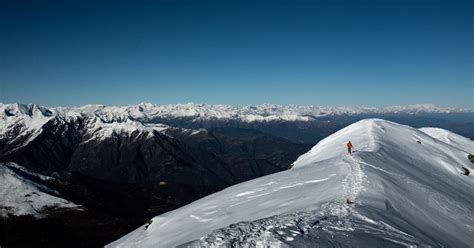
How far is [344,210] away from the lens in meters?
23.2

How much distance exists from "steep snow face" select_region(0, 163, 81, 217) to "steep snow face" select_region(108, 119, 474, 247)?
15382 cm

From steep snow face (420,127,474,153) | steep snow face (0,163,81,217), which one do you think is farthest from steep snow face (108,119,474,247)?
steep snow face (0,163,81,217)

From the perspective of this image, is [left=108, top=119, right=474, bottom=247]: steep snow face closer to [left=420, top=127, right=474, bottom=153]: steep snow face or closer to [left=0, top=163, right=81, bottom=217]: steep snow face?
[left=420, top=127, right=474, bottom=153]: steep snow face

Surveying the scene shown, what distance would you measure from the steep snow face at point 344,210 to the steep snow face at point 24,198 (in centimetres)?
15382

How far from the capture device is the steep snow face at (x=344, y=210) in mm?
18625

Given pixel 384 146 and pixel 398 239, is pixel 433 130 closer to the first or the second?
pixel 384 146

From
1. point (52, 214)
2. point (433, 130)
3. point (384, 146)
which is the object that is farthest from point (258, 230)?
point (52, 214)

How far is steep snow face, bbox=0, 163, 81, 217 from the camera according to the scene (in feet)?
539

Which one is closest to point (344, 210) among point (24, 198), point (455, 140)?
point (455, 140)

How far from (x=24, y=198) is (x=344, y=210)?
628ft

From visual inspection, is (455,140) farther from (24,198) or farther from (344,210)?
(24,198)

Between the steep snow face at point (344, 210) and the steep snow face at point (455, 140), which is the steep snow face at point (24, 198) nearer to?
the steep snow face at point (344, 210)

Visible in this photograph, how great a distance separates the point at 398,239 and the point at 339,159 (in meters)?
25.6

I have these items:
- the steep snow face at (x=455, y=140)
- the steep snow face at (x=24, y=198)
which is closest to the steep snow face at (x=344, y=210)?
the steep snow face at (x=455, y=140)
